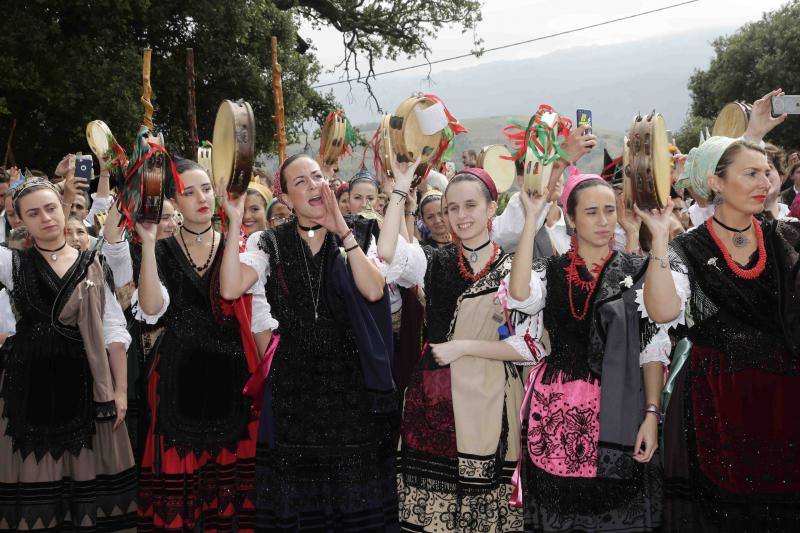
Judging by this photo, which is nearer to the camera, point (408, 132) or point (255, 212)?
point (408, 132)

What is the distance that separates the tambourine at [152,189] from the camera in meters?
3.85

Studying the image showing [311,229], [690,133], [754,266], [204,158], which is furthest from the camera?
[690,133]

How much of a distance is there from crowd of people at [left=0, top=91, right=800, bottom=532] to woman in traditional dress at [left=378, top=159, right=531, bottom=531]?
1 centimetres

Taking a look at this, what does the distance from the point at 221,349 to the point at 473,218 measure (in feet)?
5.17

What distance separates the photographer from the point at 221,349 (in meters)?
4.34

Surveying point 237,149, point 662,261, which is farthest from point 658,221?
point 237,149

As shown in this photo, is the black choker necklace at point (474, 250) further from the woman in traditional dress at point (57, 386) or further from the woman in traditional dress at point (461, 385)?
the woman in traditional dress at point (57, 386)

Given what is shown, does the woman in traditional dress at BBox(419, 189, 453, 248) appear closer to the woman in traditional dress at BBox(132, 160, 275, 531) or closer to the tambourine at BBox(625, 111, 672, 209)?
the woman in traditional dress at BBox(132, 160, 275, 531)

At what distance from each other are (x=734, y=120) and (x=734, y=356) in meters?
1.65

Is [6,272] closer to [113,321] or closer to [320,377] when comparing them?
[113,321]

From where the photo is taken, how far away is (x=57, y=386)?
449 centimetres

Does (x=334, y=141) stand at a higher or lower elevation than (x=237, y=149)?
higher

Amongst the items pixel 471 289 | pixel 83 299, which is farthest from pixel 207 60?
pixel 471 289

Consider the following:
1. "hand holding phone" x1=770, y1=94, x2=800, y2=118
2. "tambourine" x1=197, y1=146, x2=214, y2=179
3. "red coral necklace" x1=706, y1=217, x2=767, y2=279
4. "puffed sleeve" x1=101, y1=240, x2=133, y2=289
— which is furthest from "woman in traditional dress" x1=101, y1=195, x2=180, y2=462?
"hand holding phone" x1=770, y1=94, x2=800, y2=118
